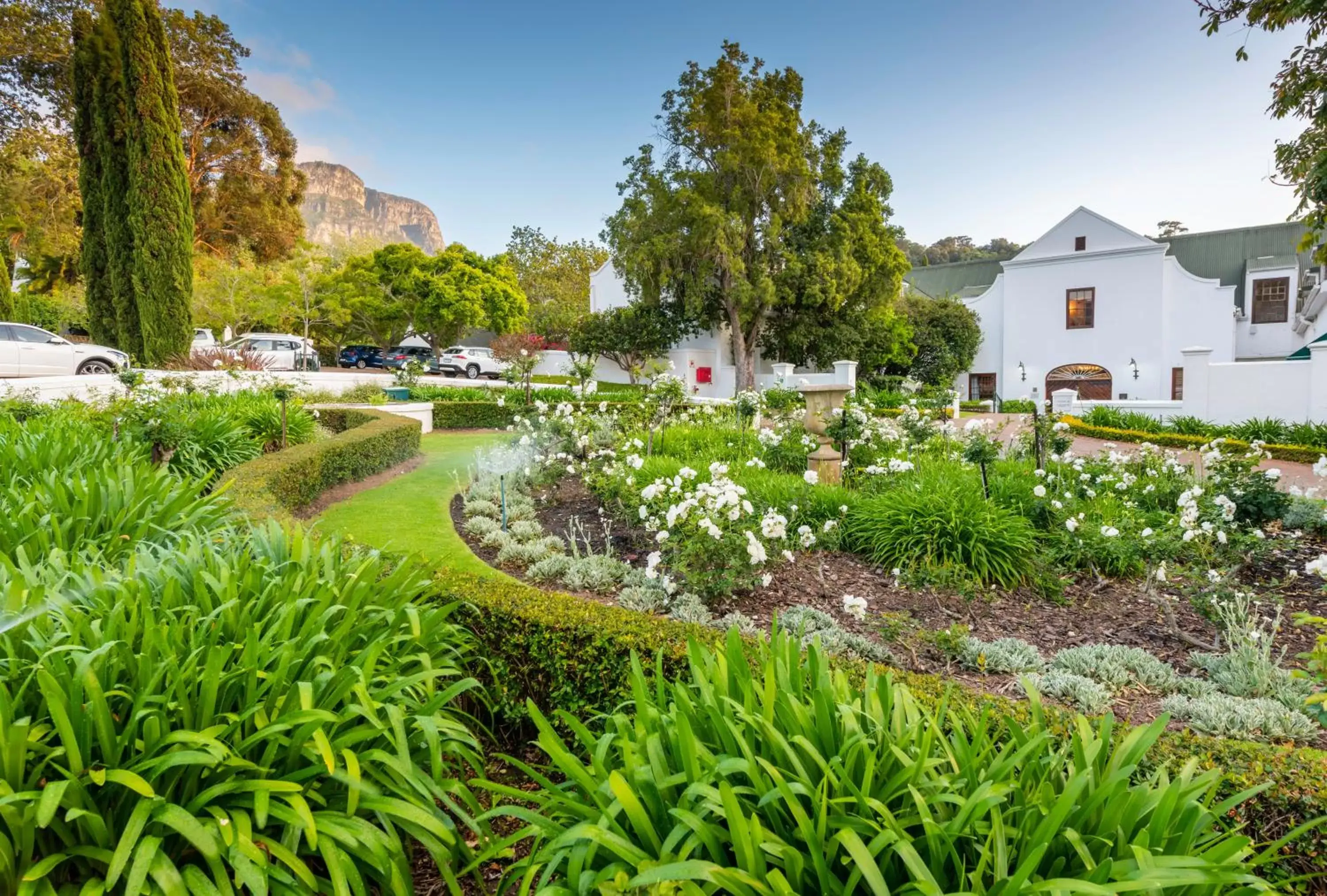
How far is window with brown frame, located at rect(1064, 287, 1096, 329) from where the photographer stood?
24.5 meters

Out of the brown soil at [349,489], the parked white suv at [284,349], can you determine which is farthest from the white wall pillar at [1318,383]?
the parked white suv at [284,349]

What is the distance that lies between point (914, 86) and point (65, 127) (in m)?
27.5

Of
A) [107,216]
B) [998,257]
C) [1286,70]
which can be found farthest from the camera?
[998,257]

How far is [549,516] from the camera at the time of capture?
676 centimetres

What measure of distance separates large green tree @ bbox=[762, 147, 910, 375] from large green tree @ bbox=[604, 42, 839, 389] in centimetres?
49

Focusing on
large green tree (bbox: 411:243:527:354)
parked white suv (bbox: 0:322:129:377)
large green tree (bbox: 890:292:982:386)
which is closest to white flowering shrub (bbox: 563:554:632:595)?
parked white suv (bbox: 0:322:129:377)

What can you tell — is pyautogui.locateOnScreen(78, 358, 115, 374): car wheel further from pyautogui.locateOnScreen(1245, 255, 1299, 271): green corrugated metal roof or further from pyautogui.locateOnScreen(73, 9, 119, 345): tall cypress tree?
pyautogui.locateOnScreen(1245, 255, 1299, 271): green corrugated metal roof

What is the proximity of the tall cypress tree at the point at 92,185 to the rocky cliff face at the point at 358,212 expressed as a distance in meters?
63.2

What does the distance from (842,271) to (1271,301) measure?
55.5 feet

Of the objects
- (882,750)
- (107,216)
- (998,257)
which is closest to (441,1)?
(107,216)

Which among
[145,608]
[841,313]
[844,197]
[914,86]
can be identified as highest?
[844,197]

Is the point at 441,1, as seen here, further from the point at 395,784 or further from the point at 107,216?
the point at 395,784

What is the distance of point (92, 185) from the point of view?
1605 centimetres

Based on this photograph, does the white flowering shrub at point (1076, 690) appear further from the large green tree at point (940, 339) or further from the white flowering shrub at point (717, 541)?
the large green tree at point (940, 339)
